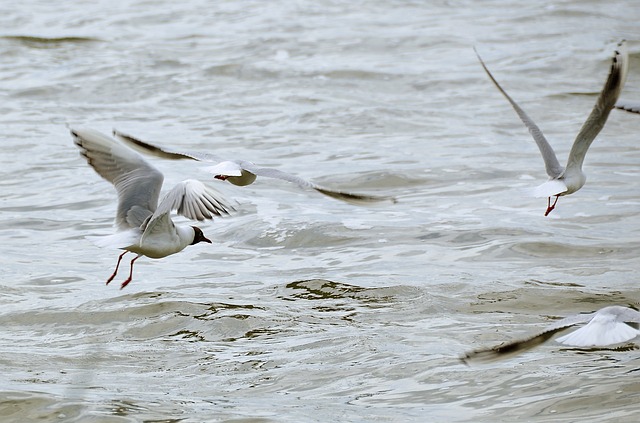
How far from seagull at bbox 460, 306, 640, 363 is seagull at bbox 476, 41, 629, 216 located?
2479 mm

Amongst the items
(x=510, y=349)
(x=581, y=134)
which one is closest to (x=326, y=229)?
(x=581, y=134)

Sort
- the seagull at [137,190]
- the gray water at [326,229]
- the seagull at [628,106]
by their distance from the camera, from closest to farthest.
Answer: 1. the gray water at [326,229]
2. the seagull at [137,190]
3. the seagull at [628,106]

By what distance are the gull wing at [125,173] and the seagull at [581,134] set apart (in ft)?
7.37

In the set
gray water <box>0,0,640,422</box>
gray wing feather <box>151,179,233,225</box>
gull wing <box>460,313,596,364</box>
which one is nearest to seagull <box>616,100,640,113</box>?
gray water <box>0,0,640,422</box>

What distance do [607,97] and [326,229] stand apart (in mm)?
3167

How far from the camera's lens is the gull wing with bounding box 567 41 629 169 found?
7684 millimetres

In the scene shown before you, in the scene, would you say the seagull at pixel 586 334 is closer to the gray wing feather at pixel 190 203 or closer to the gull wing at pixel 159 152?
the gray wing feather at pixel 190 203

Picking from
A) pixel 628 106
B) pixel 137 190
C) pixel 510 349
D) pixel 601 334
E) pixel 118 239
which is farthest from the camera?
pixel 628 106

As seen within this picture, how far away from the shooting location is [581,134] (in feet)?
27.1

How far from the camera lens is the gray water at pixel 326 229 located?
6.46m

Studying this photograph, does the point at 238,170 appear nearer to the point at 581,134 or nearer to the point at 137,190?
the point at 137,190

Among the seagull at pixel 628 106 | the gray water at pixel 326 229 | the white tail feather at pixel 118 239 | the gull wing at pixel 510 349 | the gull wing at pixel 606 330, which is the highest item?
the gull wing at pixel 510 349

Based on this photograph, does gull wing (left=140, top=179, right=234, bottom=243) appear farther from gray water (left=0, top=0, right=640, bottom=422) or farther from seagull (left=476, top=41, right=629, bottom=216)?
seagull (left=476, top=41, right=629, bottom=216)

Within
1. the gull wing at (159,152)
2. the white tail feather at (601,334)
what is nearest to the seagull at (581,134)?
the gull wing at (159,152)
